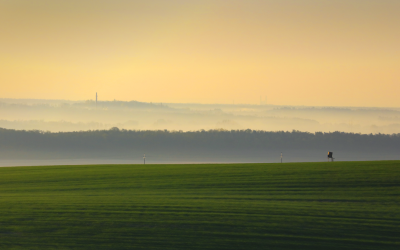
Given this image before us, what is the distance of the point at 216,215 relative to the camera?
14586 millimetres

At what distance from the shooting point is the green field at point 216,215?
38.9ft

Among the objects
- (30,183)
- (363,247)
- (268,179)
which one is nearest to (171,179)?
(268,179)

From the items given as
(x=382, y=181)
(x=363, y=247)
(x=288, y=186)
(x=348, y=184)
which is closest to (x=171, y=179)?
(x=288, y=186)

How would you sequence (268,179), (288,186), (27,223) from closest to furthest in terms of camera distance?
(27,223) → (288,186) → (268,179)

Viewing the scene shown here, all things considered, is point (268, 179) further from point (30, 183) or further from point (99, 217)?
point (30, 183)

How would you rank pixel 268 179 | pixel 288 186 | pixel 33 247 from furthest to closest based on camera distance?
pixel 268 179 → pixel 288 186 → pixel 33 247

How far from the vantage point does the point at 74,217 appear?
14.5 meters

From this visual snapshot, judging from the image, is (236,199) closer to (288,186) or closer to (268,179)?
(288,186)

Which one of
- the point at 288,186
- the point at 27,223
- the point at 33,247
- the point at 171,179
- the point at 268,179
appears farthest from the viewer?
the point at 171,179

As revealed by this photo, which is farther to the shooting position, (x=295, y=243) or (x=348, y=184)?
(x=348, y=184)

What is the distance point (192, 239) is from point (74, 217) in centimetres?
553

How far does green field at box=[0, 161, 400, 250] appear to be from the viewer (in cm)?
1186

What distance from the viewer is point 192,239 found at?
39.3ft

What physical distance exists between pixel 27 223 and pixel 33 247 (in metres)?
2.77
